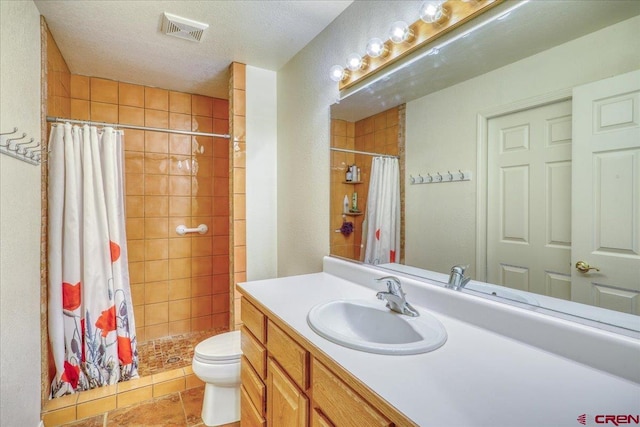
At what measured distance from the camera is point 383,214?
1494 millimetres

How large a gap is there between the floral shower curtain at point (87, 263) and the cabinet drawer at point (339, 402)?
1.74 metres

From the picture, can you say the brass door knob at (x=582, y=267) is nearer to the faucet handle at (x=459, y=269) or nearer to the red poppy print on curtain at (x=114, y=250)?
the faucet handle at (x=459, y=269)

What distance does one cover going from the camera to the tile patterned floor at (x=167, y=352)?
219 centimetres

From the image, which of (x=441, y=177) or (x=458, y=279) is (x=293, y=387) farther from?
(x=441, y=177)

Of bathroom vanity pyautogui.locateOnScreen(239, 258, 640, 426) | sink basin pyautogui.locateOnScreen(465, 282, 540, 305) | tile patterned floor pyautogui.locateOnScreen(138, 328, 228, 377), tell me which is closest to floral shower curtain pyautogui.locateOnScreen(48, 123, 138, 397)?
tile patterned floor pyautogui.locateOnScreen(138, 328, 228, 377)

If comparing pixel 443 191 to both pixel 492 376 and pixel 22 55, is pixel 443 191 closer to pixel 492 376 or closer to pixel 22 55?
pixel 492 376

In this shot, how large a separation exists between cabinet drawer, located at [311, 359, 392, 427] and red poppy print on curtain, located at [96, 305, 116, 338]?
1.72 m

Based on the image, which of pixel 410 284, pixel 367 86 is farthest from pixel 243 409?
pixel 367 86

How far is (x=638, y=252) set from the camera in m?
0.71

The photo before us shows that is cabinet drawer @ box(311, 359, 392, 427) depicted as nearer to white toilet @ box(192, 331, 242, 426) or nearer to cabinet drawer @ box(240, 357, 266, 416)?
cabinet drawer @ box(240, 357, 266, 416)

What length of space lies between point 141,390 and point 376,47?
240 cm

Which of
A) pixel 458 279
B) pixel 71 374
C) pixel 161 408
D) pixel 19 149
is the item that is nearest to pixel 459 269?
pixel 458 279

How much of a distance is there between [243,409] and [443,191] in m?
1.35

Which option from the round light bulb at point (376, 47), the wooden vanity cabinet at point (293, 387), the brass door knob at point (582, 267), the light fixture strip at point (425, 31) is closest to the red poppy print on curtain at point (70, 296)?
the wooden vanity cabinet at point (293, 387)
